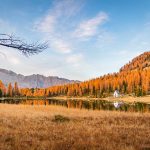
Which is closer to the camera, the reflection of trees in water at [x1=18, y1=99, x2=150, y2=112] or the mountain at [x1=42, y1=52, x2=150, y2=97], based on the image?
the reflection of trees in water at [x1=18, y1=99, x2=150, y2=112]

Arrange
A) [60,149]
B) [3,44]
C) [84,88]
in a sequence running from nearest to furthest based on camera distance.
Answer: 1. [3,44]
2. [60,149]
3. [84,88]

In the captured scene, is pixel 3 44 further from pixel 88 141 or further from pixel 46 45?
pixel 88 141

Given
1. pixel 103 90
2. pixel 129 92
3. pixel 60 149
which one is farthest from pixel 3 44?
pixel 103 90

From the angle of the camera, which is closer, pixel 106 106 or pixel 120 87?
pixel 106 106

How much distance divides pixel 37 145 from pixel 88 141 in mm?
2188

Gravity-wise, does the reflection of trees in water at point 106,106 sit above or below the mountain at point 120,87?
below

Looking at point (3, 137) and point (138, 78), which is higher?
Answer: point (138, 78)

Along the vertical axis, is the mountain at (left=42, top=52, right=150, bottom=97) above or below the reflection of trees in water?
above

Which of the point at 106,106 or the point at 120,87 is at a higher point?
the point at 120,87

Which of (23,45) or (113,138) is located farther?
A: (113,138)

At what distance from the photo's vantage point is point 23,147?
1122 cm

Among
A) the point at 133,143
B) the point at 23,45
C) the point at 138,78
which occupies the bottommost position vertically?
the point at 133,143

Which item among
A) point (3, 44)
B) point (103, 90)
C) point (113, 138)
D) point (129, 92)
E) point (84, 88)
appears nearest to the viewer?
point (3, 44)

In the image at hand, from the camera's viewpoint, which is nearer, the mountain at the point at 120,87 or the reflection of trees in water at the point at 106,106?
the reflection of trees in water at the point at 106,106
